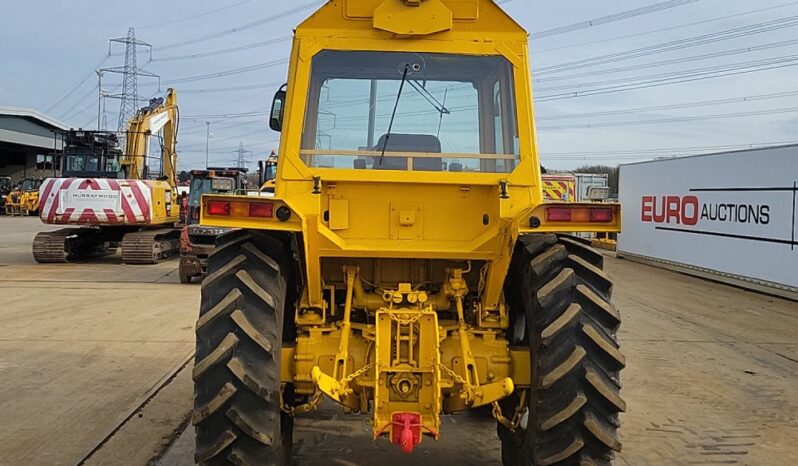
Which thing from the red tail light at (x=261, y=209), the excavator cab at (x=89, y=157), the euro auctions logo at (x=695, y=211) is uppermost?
the excavator cab at (x=89, y=157)

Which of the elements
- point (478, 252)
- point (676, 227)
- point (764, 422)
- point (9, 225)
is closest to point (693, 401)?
point (764, 422)

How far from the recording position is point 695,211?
16.8 m

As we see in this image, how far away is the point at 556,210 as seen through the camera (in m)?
3.81

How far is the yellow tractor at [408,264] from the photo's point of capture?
3.74 meters

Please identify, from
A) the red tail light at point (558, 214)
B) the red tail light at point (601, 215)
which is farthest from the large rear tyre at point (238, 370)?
the red tail light at point (601, 215)

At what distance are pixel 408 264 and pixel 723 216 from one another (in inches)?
510

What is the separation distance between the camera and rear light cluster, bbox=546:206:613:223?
380 centimetres

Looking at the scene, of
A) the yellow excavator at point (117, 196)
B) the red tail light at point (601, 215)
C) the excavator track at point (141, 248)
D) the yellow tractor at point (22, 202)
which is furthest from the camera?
the yellow tractor at point (22, 202)

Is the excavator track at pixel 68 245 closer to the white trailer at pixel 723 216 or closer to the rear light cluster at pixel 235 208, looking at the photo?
the white trailer at pixel 723 216

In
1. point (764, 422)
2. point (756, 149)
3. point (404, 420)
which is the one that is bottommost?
point (764, 422)

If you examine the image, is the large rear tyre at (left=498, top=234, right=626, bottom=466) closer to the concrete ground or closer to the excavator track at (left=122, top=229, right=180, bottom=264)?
the concrete ground

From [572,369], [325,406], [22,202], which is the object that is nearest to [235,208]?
[572,369]

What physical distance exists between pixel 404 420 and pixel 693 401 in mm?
4108

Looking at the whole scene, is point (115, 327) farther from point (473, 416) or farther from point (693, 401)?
point (693, 401)
